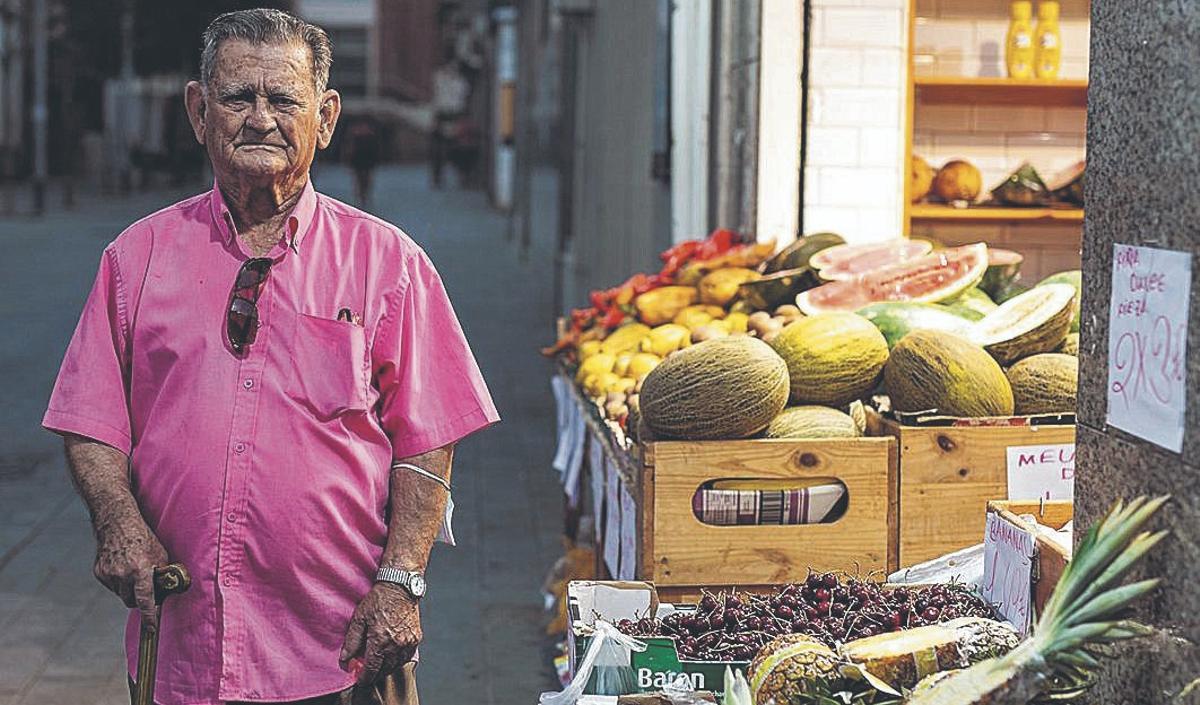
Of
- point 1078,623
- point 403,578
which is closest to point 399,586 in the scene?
point 403,578

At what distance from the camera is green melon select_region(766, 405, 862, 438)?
435 centimetres

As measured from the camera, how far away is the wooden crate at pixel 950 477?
13.9 ft

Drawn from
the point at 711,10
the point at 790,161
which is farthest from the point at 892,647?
the point at 711,10

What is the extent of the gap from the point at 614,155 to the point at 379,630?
9.19 m

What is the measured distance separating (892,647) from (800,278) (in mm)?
2943

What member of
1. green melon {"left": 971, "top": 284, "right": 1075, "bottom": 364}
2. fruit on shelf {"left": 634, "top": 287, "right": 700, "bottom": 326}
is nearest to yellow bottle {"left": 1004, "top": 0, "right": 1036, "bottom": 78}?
fruit on shelf {"left": 634, "top": 287, "right": 700, "bottom": 326}

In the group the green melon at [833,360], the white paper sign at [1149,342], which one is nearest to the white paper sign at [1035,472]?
the green melon at [833,360]

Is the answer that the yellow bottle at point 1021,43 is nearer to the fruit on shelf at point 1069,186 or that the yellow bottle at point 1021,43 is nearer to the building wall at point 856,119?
the fruit on shelf at point 1069,186

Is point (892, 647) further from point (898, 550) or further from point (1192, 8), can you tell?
point (898, 550)

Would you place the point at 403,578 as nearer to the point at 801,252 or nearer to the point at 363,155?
the point at 801,252

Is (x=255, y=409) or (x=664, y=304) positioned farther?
(x=664, y=304)

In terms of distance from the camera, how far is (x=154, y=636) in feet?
9.90

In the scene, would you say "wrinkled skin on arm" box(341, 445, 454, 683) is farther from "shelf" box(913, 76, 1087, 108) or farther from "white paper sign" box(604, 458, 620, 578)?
"shelf" box(913, 76, 1087, 108)

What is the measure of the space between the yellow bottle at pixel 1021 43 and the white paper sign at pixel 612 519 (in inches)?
125
